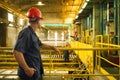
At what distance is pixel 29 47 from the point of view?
3113 mm

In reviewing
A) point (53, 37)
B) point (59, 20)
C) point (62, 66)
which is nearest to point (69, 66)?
point (62, 66)

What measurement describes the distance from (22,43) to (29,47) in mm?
144

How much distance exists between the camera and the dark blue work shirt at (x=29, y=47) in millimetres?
3016

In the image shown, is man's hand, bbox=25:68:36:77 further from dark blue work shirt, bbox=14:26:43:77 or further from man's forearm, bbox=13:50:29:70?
dark blue work shirt, bbox=14:26:43:77

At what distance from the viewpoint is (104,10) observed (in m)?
12.0

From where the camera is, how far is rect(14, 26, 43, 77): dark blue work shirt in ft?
9.89

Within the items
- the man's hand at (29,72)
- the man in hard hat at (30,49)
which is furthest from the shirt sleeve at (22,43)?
the man's hand at (29,72)

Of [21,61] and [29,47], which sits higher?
[29,47]

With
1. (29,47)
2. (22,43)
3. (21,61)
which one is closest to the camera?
(21,61)

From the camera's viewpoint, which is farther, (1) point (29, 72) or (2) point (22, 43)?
(2) point (22, 43)

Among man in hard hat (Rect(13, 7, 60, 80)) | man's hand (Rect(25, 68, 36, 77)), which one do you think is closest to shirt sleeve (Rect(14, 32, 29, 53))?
man in hard hat (Rect(13, 7, 60, 80))

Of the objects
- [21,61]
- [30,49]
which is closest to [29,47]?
[30,49]

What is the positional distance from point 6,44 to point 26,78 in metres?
15.6

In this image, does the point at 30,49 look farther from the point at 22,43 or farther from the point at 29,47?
the point at 22,43
